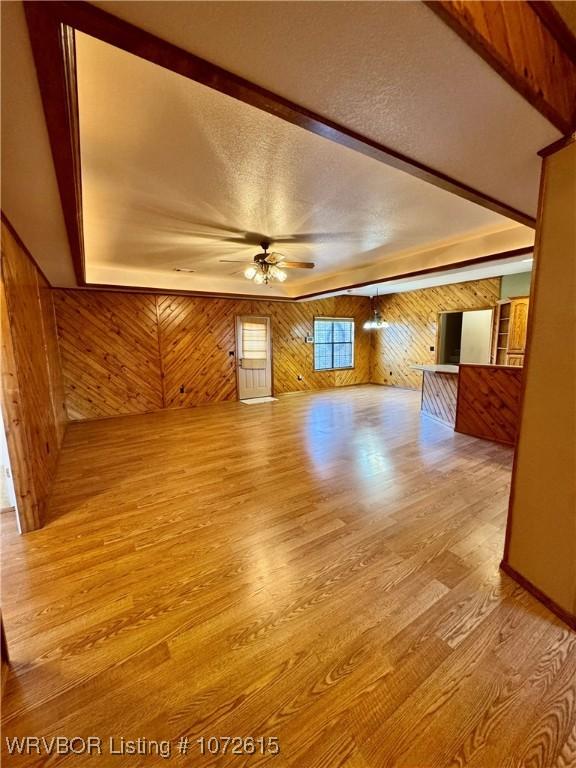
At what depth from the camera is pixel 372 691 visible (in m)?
1.34

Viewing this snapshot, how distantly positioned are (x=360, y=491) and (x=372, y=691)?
1773 millimetres

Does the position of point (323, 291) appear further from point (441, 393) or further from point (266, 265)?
point (441, 393)

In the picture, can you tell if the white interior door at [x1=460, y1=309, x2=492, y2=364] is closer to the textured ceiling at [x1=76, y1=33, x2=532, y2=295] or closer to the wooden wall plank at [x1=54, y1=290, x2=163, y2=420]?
the textured ceiling at [x1=76, y1=33, x2=532, y2=295]

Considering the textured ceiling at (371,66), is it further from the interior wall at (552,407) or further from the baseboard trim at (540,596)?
the baseboard trim at (540,596)

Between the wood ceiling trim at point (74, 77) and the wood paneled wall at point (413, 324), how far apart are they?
6.39 meters

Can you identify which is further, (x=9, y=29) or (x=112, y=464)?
(x=112, y=464)

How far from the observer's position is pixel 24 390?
8.71ft

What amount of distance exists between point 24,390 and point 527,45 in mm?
3796

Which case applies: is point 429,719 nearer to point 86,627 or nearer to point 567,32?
point 86,627

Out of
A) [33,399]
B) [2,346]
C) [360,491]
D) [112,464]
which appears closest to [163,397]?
[112,464]

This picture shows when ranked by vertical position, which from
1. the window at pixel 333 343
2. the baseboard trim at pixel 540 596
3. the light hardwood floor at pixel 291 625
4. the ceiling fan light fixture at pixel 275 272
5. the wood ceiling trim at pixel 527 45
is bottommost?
the light hardwood floor at pixel 291 625

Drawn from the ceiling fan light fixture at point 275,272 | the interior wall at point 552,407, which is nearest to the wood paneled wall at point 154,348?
the ceiling fan light fixture at point 275,272

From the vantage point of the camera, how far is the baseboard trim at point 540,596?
165 cm

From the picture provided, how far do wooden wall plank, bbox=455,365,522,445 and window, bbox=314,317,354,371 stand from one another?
4699mm
